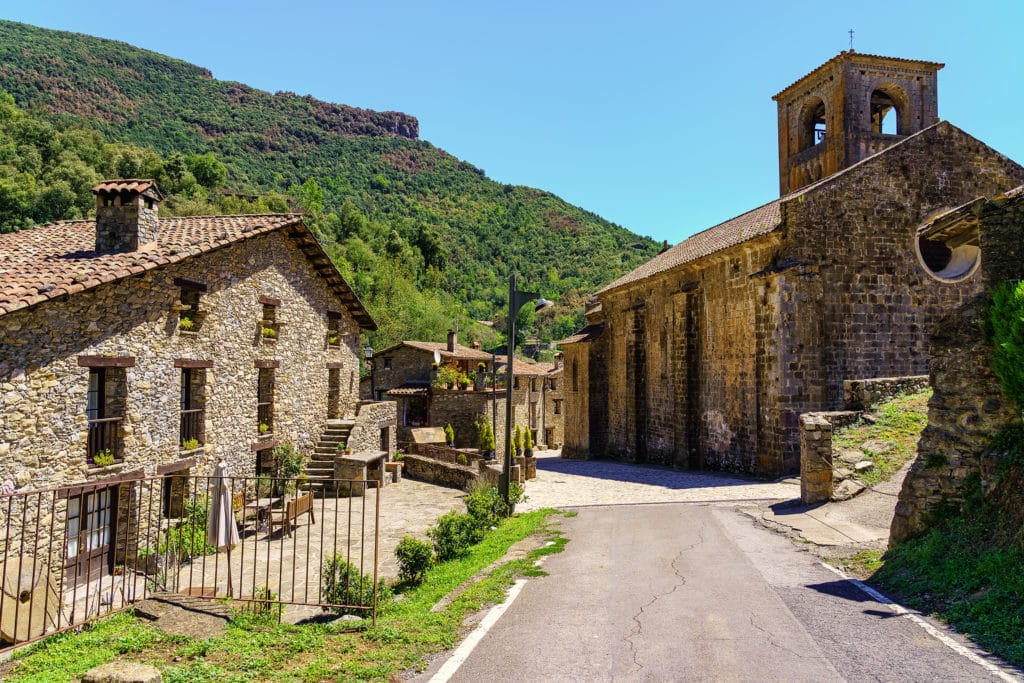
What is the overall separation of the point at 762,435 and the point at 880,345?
4414mm

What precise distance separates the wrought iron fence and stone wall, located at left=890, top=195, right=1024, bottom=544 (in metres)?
7.03

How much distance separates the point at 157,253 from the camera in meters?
13.2

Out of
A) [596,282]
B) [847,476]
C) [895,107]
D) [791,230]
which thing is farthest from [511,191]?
[847,476]

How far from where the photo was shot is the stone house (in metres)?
10.4

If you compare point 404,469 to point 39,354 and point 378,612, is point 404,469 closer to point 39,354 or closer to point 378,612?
point 39,354

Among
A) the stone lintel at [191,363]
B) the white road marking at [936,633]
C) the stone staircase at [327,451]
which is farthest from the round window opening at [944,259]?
the stone lintel at [191,363]

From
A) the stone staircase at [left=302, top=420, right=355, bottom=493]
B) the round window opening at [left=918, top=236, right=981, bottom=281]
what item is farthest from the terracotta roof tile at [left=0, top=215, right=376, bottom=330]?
the round window opening at [left=918, top=236, right=981, bottom=281]

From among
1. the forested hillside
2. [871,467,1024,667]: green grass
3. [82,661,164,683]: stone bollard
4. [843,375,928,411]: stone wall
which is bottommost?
[82,661,164,683]: stone bollard

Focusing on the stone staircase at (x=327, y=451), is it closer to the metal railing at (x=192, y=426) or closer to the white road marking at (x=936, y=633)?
the metal railing at (x=192, y=426)

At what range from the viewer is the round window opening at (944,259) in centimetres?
1580

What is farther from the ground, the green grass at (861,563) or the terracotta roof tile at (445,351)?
Answer: the terracotta roof tile at (445,351)

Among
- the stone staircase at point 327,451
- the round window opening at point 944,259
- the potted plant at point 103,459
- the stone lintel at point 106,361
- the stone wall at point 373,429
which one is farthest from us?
the stone wall at point 373,429

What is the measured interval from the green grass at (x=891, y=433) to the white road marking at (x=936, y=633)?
5.16m

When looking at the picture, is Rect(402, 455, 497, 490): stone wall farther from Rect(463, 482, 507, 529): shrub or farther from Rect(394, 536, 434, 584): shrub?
Rect(394, 536, 434, 584): shrub
